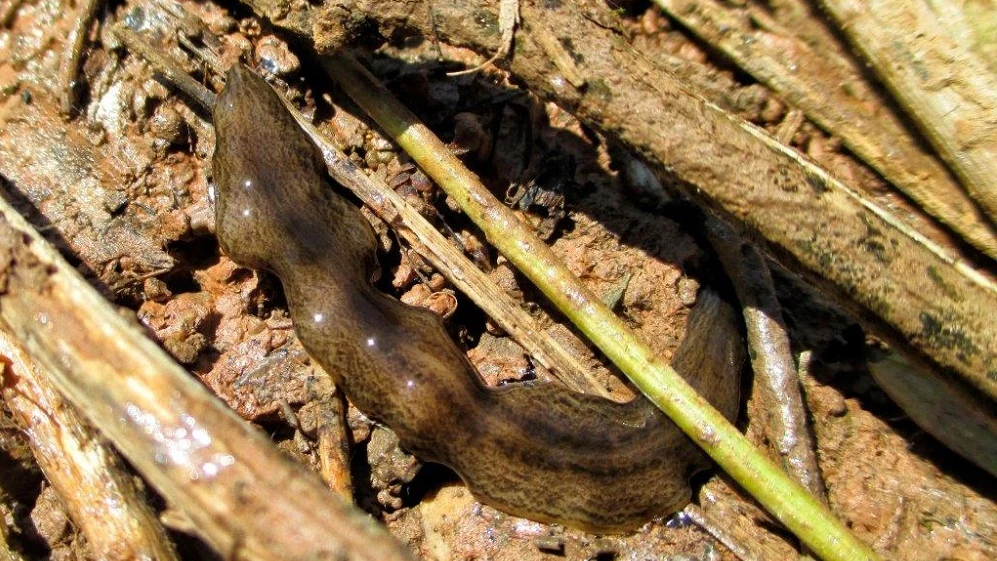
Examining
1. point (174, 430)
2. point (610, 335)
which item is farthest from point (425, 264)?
point (174, 430)

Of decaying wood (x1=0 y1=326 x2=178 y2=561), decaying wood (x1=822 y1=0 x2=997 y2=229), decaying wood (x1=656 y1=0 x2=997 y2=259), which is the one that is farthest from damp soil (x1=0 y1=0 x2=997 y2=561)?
decaying wood (x1=822 y1=0 x2=997 y2=229)

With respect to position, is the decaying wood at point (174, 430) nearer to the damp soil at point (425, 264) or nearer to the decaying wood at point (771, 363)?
the damp soil at point (425, 264)

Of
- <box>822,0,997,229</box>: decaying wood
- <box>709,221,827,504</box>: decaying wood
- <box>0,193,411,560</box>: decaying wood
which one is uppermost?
<box>822,0,997,229</box>: decaying wood

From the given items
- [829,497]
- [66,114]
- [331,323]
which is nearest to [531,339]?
[331,323]

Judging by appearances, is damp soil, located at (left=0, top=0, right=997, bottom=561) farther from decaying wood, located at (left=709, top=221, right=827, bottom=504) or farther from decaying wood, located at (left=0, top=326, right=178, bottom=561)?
decaying wood, located at (left=0, top=326, right=178, bottom=561)

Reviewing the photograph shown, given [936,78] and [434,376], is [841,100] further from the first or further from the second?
[434,376]

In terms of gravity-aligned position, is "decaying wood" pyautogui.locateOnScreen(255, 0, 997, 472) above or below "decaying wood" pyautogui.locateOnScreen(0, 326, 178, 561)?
above

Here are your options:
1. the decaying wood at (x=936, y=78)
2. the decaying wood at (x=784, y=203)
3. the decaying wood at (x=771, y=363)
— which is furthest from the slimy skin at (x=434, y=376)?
the decaying wood at (x=936, y=78)
